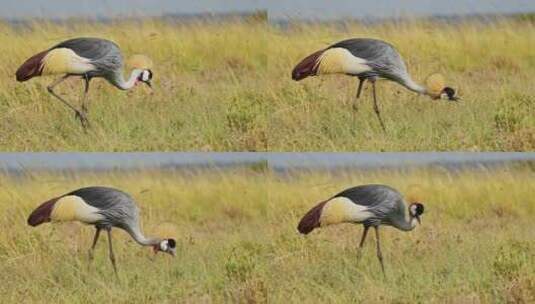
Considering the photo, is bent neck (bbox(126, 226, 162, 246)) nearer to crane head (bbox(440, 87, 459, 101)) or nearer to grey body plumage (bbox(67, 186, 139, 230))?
grey body plumage (bbox(67, 186, 139, 230))

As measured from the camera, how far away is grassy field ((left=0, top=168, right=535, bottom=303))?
3.14 metres

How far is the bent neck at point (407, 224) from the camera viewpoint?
125 inches

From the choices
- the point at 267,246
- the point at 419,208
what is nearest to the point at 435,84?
the point at 419,208

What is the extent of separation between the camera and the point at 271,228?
3.17 m

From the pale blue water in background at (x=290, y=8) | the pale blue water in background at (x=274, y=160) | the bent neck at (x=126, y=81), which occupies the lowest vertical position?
the pale blue water in background at (x=274, y=160)

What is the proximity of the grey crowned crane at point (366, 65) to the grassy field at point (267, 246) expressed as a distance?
0.34 meters

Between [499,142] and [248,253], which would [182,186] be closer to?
[248,253]

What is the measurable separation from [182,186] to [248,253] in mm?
371

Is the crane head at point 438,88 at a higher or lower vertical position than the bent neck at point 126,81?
lower

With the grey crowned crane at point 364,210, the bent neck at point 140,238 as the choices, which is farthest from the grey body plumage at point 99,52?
the grey crowned crane at point 364,210

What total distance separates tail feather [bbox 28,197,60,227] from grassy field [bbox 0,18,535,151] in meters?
0.22

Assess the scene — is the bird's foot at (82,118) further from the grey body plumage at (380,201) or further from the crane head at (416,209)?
the crane head at (416,209)

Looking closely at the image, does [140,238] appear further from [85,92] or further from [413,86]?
[413,86]

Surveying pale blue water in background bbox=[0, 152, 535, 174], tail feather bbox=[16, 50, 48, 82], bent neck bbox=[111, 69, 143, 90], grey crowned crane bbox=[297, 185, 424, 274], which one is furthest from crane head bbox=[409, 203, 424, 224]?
tail feather bbox=[16, 50, 48, 82]
